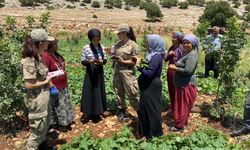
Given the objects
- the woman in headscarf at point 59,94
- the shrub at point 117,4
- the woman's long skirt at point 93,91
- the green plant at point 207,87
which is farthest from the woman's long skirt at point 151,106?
the shrub at point 117,4

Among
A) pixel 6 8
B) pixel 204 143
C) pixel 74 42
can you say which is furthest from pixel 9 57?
pixel 6 8

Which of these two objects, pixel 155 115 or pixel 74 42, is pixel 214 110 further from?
pixel 74 42

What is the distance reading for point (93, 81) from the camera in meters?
6.53

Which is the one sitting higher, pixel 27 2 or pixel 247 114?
pixel 247 114

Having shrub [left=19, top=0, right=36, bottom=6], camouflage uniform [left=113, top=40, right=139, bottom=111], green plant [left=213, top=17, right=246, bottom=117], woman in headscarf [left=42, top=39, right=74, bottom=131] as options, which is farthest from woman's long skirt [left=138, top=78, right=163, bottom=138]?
shrub [left=19, top=0, right=36, bottom=6]

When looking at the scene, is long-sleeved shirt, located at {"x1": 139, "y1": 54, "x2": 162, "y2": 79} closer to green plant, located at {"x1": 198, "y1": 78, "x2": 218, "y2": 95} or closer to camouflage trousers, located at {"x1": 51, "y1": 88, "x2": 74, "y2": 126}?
camouflage trousers, located at {"x1": 51, "y1": 88, "x2": 74, "y2": 126}

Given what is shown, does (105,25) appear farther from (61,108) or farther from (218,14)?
(61,108)

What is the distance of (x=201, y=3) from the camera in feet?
145

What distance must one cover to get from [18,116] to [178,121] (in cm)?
307

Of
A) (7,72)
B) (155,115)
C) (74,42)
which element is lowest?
(74,42)

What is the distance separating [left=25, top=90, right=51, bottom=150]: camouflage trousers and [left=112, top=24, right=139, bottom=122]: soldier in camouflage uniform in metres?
1.59

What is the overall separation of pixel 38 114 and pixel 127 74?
1.84 metres

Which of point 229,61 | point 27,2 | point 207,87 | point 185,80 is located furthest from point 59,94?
point 27,2

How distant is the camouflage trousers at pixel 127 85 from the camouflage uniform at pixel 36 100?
1.59m
